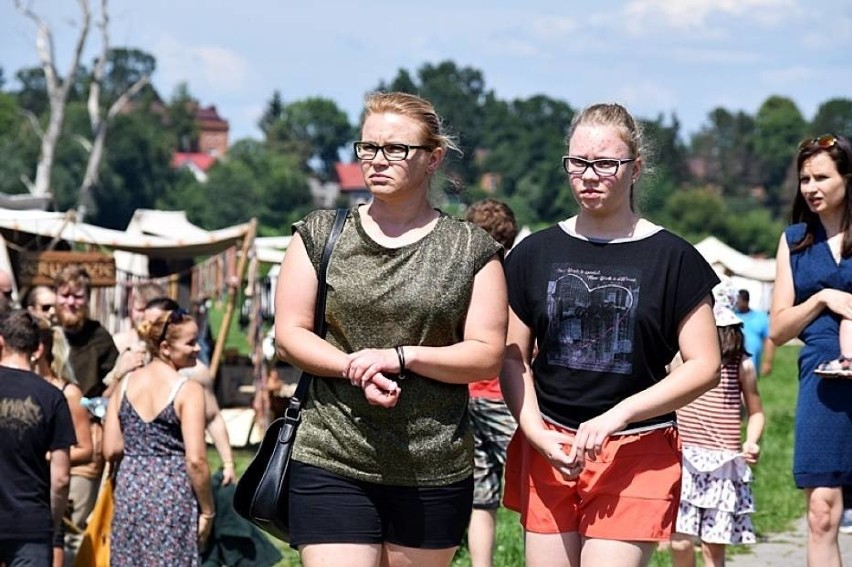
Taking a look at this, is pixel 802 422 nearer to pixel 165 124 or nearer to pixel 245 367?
pixel 245 367

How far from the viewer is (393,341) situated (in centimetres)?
436

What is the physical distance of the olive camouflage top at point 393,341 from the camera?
4.35 metres

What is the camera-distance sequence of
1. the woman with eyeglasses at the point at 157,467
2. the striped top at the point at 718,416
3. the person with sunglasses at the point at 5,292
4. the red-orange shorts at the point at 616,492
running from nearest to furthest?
the red-orange shorts at the point at 616,492 < the woman with eyeglasses at the point at 157,467 < the striped top at the point at 718,416 < the person with sunglasses at the point at 5,292

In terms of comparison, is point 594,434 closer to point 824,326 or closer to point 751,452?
point 824,326

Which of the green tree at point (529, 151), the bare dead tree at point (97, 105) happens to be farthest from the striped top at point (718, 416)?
the green tree at point (529, 151)

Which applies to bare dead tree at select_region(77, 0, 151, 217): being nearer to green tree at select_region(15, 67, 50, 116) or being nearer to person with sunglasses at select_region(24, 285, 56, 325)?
person with sunglasses at select_region(24, 285, 56, 325)

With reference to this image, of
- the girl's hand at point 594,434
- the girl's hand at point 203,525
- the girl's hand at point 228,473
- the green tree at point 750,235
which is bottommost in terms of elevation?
the green tree at point 750,235

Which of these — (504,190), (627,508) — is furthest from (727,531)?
(504,190)

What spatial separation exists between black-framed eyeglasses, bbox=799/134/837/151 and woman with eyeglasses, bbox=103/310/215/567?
286cm

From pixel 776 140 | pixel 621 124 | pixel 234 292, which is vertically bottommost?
pixel 234 292

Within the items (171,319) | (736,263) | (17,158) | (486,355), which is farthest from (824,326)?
(17,158)

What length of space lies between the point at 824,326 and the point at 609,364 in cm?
205

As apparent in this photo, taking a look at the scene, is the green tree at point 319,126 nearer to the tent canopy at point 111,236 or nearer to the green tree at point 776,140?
the green tree at point 776,140

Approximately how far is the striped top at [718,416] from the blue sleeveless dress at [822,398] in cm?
121
